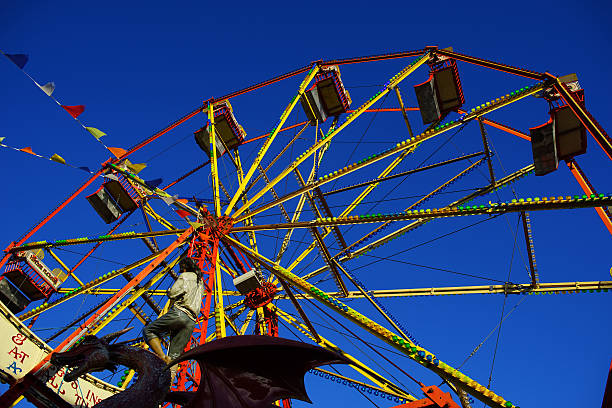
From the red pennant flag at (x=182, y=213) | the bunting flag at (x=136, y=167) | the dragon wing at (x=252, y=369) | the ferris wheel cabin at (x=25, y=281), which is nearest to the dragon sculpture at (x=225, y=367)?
the dragon wing at (x=252, y=369)

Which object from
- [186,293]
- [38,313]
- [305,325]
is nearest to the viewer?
[186,293]

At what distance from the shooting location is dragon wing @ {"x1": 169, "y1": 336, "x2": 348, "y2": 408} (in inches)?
209

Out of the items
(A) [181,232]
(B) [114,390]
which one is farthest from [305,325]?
(B) [114,390]

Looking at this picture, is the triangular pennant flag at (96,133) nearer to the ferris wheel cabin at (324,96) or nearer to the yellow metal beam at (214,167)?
the yellow metal beam at (214,167)

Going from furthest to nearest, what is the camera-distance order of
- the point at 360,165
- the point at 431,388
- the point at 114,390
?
the point at 360,165 → the point at 114,390 → the point at 431,388

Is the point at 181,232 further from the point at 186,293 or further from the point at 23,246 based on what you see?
the point at 23,246

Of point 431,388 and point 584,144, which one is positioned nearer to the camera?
point 431,388

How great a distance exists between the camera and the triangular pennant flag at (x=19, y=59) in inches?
336

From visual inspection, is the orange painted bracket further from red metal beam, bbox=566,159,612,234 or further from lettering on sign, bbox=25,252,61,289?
lettering on sign, bbox=25,252,61,289

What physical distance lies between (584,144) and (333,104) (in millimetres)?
7121

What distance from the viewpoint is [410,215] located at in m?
8.88

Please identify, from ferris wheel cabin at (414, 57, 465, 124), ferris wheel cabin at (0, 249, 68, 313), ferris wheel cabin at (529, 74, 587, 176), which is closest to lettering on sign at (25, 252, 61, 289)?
ferris wheel cabin at (0, 249, 68, 313)

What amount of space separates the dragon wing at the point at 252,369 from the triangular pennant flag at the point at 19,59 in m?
6.23

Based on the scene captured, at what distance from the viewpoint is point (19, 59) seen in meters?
8.55
